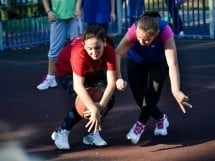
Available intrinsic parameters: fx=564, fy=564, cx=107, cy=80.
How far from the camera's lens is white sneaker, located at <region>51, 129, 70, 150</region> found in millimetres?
4957

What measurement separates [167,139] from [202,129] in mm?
A: 441

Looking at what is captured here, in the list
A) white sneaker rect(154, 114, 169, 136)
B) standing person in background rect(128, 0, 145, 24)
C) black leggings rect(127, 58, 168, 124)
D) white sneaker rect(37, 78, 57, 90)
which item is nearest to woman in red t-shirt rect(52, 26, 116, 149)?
black leggings rect(127, 58, 168, 124)

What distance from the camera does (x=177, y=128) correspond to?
218 inches

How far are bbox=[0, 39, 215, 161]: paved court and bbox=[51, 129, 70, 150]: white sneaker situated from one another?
0.07 metres

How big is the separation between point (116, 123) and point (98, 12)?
2.26 metres

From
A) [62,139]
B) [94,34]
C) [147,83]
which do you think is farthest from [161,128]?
[94,34]

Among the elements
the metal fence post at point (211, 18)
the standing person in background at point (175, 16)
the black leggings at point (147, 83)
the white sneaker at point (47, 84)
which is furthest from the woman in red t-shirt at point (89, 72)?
the standing person in background at point (175, 16)

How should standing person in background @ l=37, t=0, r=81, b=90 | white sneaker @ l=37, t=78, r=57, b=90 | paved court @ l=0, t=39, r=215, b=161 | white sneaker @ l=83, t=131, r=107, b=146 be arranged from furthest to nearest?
white sneaker @ l=37, t=78, r=57, b=90
standing person in background @ l=37, t=0, r=81, b=90
white sneaker @ l=83, t=131, r=107, b=146
paved court @ l=0, t=39, r=215, b=161

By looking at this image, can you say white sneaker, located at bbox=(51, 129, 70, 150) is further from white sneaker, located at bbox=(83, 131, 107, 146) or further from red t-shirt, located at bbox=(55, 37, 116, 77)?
red t-shirt, located at bbox=(55, 37, 116, 77)

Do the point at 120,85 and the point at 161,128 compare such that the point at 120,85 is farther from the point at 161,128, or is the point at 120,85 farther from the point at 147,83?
the point at 161,128

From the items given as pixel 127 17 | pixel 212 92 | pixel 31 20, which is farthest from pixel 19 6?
pixel 212 92

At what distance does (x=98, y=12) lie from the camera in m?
7.60

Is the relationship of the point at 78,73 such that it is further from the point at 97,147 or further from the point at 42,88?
the point at 42,88

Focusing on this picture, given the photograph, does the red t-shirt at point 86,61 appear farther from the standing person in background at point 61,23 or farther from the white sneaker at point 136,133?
the standing person in background at point 61,23
